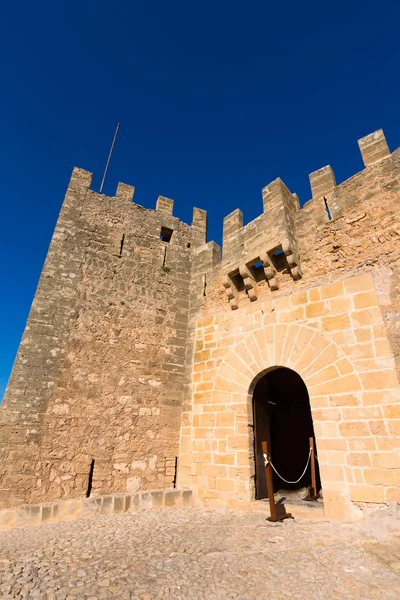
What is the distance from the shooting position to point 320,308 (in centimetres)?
470

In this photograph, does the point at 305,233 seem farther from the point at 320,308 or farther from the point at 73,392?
the point at 73,392

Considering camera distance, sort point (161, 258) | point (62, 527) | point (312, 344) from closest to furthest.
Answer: point (62, 527) < point (312, 344) < point (161, 258)

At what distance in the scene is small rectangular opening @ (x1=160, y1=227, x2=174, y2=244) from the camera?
7470mm

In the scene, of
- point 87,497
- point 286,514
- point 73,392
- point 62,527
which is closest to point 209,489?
point 286,514

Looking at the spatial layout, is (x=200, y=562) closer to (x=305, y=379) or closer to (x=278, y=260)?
(x=305, y=379)

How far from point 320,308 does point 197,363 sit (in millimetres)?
2674

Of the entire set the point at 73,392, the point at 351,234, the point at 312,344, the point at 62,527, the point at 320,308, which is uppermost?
the point at 351,234

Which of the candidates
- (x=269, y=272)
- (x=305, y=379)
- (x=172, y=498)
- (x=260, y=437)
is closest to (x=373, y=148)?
(x=269, y=272)

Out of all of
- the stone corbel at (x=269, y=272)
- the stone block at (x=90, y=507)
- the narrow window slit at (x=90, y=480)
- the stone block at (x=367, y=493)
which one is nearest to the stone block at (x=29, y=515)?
the stone block at (x=90, y=507)

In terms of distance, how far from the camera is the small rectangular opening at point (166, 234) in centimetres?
747

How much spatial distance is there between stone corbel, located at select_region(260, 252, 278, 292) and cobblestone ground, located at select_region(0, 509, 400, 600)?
337cm

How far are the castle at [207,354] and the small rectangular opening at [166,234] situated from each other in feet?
1.22

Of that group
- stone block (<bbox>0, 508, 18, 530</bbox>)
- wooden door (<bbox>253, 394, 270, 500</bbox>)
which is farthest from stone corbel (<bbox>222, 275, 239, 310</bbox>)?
stone block (<bbox>0, 508, 18, 530</bbox>)

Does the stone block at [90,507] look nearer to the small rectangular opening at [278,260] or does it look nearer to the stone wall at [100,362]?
the stone wall at [100,362]
